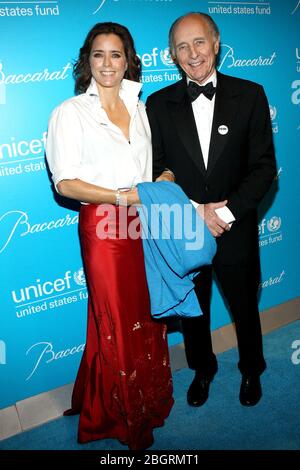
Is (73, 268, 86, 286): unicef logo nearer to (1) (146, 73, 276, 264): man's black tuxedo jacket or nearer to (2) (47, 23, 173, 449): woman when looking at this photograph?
(2) (47, 23, 173, 449): woman

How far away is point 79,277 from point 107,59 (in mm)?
1284

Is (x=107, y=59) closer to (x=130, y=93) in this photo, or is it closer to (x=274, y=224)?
(x=130, y=93)

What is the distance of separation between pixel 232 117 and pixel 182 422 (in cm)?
163

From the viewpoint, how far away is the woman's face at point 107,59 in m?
2.03

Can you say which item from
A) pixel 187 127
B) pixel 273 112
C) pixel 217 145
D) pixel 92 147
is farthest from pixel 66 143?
pixel 273 112

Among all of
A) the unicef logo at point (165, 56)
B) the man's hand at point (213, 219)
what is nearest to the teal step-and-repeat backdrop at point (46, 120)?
the unicef logo at point (165, 56)

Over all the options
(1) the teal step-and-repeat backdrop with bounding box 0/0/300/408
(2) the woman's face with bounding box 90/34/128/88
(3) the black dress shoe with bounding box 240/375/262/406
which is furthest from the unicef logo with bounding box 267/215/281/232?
(2) the woman's face with bounding box 90/34/128/88

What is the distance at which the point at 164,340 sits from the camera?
7.91 feet

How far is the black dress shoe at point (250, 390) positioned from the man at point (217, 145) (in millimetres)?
431

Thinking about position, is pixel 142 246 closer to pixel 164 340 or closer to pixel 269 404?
pixel 164 340

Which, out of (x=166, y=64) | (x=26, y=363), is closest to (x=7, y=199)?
(x=26, y=363)

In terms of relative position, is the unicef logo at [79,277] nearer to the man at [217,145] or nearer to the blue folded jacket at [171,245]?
the blue folded jacket at [171,245]

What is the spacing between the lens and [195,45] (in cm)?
215

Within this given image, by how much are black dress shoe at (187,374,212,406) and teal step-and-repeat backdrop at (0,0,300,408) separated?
0.50 meters
